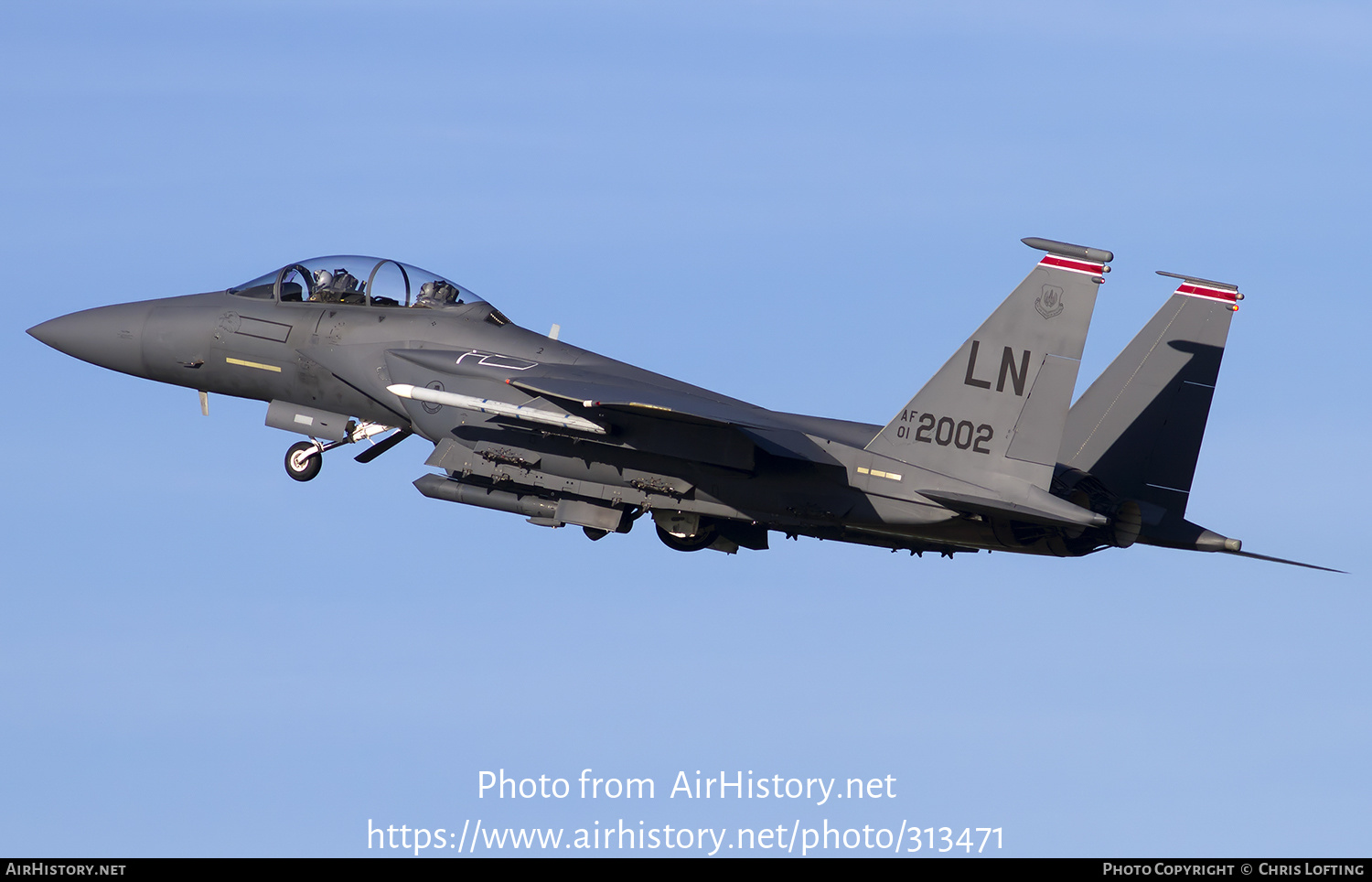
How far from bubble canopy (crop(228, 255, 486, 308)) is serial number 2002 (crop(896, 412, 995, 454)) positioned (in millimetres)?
6377

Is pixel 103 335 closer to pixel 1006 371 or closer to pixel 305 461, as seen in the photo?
pixel 305 461

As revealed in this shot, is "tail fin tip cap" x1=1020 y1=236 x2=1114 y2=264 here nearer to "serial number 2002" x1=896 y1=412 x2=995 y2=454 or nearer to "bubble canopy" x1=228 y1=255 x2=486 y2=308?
"serial number 2002" x1=896 y1=412 x2=995 y2=454

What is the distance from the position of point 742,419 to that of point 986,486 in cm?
295

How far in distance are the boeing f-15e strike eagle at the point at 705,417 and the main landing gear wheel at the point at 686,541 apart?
0.11 ft

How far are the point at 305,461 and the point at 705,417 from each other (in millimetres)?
6310

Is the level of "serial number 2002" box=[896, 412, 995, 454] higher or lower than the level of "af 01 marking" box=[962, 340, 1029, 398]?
lower

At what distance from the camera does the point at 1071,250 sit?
18156 mm

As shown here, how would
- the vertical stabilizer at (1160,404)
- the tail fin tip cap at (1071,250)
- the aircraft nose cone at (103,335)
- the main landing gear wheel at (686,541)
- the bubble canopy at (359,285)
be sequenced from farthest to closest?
1. the aircraft nose cone at (103,335)
2. the bubble canopy at (359,285)
3. the main landing gear wheel at (686,541)
4. the vertical stabilizer at (1160,404)
5. the tail fin tip cap at (1071,250)

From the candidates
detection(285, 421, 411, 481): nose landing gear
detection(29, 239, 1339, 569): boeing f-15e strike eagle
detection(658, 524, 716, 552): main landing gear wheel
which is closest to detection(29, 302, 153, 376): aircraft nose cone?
detection(29, 239, 1339, 569): boeing f-15e strike eagle

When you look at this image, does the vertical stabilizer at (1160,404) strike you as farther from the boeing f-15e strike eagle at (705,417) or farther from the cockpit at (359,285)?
the cockpit at (359,285)

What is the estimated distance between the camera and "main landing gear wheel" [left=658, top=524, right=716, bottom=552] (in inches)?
856

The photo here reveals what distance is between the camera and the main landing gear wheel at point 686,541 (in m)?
21.8

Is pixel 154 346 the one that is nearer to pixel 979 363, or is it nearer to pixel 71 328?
pixel 71 328

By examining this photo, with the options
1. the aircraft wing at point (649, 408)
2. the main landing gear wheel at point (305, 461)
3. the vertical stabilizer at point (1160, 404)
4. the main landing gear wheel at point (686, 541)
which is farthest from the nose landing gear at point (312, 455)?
the vertical stabilizer at point (1160, 404)
